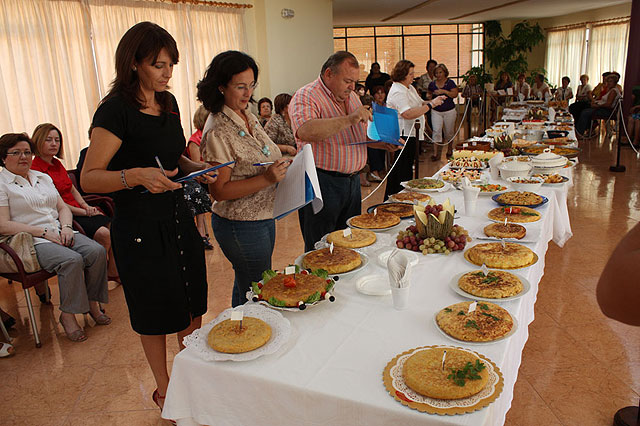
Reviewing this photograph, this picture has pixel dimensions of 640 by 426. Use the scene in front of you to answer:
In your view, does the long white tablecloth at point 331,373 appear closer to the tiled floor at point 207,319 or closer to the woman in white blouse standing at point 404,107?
the tiled floor at point 207,319

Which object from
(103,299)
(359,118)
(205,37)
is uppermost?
(205,37)

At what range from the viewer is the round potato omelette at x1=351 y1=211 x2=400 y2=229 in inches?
84.7

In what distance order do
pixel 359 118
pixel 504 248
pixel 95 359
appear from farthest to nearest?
pixel 95 359 < pixel 359 118 < pixel 504 248

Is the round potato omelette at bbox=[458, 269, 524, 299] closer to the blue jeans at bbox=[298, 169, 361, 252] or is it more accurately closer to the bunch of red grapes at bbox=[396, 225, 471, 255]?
the bunch of red grapes at bbox=[396, 225, 471, 255]

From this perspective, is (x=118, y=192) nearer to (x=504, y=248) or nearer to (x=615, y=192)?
(x=504, y=248)

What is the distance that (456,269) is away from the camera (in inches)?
68.1

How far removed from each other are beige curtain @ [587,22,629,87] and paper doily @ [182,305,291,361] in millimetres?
14293

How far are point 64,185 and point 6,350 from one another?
1.23 meters

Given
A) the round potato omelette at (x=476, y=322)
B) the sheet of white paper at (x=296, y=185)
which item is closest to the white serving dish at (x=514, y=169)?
the sheet of white paper at (x=296, y=185)

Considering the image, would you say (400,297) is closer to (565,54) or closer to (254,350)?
(254,350)

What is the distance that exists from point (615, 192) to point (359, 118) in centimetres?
462

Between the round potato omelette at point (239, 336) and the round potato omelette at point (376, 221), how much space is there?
94 centimetres

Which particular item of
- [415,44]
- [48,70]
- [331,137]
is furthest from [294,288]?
[415,44]

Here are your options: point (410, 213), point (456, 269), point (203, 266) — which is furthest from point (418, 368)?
point (410, 213)
